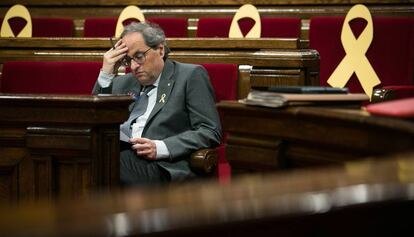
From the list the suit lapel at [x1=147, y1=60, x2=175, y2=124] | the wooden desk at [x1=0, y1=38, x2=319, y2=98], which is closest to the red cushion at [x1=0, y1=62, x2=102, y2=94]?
the wooden desk at [x1=0, y1=38, x2=319, y2=98]

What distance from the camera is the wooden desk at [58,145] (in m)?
1.88

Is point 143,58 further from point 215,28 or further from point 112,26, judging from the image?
point 112,26

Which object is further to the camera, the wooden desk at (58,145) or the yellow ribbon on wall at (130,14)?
the yellow ribbon on wall at (130,14)

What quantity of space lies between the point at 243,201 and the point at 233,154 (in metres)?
1.19

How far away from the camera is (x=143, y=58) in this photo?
2.43m

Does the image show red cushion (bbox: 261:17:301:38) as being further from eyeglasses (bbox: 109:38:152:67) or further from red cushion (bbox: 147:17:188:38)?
eyeglasses (bbox: 109:38:152:67)

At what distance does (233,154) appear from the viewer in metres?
1.79

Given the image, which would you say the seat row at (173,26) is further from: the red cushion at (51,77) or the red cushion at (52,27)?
the red cushion at (51,77)

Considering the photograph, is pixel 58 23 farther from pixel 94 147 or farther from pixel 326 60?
pixel 94 147

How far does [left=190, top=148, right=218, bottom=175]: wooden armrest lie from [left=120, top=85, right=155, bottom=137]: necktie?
0.26 m

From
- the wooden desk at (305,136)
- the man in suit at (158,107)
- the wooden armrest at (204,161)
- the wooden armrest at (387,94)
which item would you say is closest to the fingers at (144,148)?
the man in suit at (158,107)

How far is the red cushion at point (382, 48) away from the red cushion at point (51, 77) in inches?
39.7

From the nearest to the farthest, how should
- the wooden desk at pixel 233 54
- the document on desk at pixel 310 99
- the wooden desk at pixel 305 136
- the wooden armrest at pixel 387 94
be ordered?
the wooden desk at pixel 305 136
the document on desk at pixel 310 99
the wooden desk at pixel 233 54
the wooden armrest at pixel 387 94

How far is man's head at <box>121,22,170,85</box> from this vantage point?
7.93 feet
